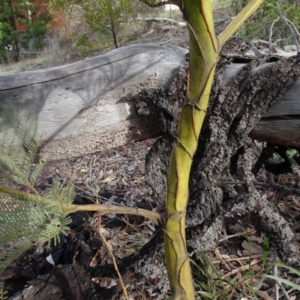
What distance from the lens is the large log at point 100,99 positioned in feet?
3.88

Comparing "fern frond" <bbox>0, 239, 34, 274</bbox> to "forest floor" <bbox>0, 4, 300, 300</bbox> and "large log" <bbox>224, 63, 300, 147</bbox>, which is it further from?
"large log" <bbox>224, 63, 300, 147</bbox>

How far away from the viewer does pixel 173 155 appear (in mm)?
736

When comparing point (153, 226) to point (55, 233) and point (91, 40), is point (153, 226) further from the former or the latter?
point (91, 40)

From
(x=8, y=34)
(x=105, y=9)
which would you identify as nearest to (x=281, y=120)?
(x=105, y=9)

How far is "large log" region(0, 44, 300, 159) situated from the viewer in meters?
1.18

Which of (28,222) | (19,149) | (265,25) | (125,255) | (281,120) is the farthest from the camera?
(265,25)

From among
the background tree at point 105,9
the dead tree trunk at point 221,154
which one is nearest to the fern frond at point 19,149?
the dead tree trunk at point 221,154

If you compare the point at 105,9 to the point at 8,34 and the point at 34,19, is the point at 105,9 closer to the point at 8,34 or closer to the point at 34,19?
the point at 34,19

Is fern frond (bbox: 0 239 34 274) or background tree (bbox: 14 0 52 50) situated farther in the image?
background tree (bbox: 14 0 52 50)

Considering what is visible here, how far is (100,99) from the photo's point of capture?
1.20 meters

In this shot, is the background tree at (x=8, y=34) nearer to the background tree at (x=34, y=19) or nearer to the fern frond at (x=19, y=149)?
the background tree at (x=34, y=19)

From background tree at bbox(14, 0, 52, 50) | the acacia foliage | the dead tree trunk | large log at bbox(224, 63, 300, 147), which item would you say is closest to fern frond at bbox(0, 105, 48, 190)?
the dead tree trunk

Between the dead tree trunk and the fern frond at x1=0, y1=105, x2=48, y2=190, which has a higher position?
the fern frond at x1=0, y1=105, x2=48, y2=190

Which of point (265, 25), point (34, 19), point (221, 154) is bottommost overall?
point (34, 19)
